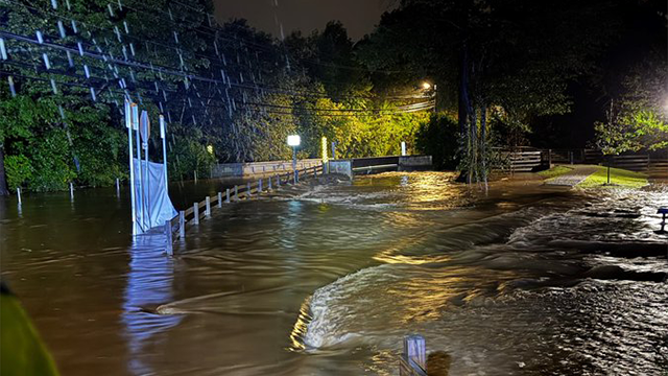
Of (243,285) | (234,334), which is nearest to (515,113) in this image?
(243,285)

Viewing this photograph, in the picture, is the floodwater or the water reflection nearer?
the floodwater

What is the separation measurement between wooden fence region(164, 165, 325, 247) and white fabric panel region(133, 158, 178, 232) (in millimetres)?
852

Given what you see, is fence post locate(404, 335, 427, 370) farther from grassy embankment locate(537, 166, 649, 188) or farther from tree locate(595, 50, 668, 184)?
grassy embankment locate(537, 166, 649, 188)

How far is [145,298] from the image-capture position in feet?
33.1

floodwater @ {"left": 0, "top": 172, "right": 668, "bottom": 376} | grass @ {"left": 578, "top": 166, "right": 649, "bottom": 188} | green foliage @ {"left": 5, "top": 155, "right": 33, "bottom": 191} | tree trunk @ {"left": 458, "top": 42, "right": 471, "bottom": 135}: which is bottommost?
floodwater @ {"left": 0, "top": 172, "right": 668, "bottom": 376}

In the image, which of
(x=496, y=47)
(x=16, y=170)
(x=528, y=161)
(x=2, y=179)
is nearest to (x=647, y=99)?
(x=496, y=47)

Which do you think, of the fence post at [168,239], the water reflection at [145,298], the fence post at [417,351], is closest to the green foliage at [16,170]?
the water reflection at [145,298]

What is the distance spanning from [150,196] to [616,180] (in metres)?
25.8

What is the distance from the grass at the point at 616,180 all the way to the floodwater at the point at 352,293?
404 inches

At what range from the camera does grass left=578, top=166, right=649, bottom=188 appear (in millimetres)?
29922

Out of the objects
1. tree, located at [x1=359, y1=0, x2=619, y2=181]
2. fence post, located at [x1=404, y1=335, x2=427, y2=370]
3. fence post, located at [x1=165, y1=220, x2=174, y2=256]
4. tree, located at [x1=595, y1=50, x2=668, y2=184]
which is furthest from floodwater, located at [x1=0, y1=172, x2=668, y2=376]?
tree, located at [x1=359, y1=0, x2=619, y2=181]

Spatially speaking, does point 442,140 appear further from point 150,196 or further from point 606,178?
point 150,196

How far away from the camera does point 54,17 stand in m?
33.6

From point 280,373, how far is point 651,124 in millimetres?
19577
